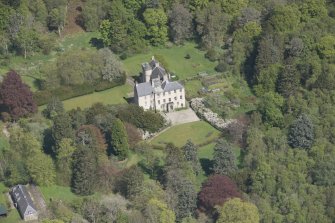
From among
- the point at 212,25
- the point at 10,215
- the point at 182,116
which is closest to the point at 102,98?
the point at 182,116

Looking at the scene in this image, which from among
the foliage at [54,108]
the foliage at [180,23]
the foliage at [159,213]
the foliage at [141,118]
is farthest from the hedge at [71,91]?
the foliage at [159,213]

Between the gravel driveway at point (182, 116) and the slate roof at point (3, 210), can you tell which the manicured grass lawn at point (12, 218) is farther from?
the gravel driveway at point (182, 116)

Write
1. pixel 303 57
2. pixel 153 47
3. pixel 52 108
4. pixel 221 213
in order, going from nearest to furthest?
1. pixel 221 213
2. pixel 52 108
3. pixel 303 57
4. pixel 153 47

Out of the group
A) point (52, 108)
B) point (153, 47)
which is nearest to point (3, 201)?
point (52, 108)

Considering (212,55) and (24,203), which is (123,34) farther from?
(24,203)

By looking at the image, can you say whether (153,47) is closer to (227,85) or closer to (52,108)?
(227,85)

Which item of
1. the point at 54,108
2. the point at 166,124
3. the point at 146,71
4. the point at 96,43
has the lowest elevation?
the point at 166,124
